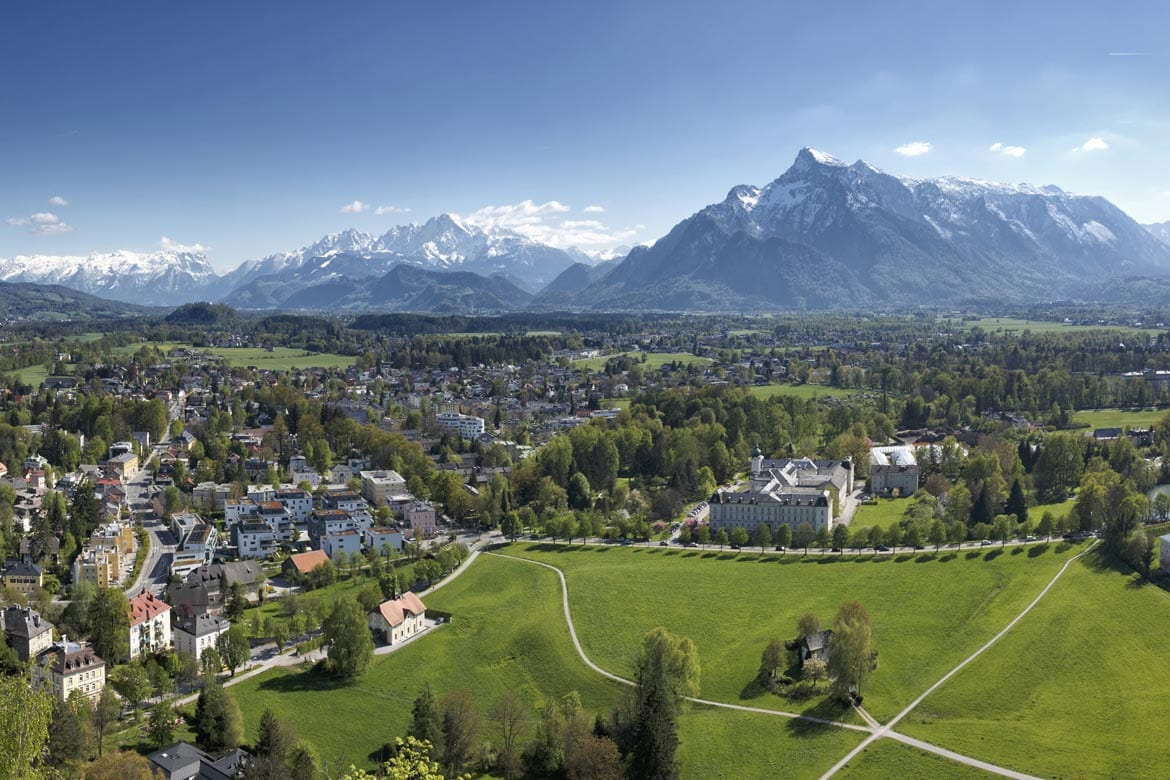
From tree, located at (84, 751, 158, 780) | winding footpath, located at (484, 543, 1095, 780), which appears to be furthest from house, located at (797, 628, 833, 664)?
tree, located at (84, 751, 158, 780)

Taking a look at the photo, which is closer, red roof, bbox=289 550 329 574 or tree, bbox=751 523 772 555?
red roof, bbox=289 550 329 574

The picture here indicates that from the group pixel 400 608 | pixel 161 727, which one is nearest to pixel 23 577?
pixel 400 608

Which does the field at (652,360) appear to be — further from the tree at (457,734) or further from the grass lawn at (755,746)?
the tree at (457,734)

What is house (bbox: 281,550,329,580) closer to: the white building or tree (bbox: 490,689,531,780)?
tree (bbox: 490,689,531,780)

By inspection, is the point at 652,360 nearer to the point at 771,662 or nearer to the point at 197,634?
the point at 197,634

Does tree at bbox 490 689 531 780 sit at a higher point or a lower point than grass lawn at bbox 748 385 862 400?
lower

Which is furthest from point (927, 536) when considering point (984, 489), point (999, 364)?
point (999, 364)
